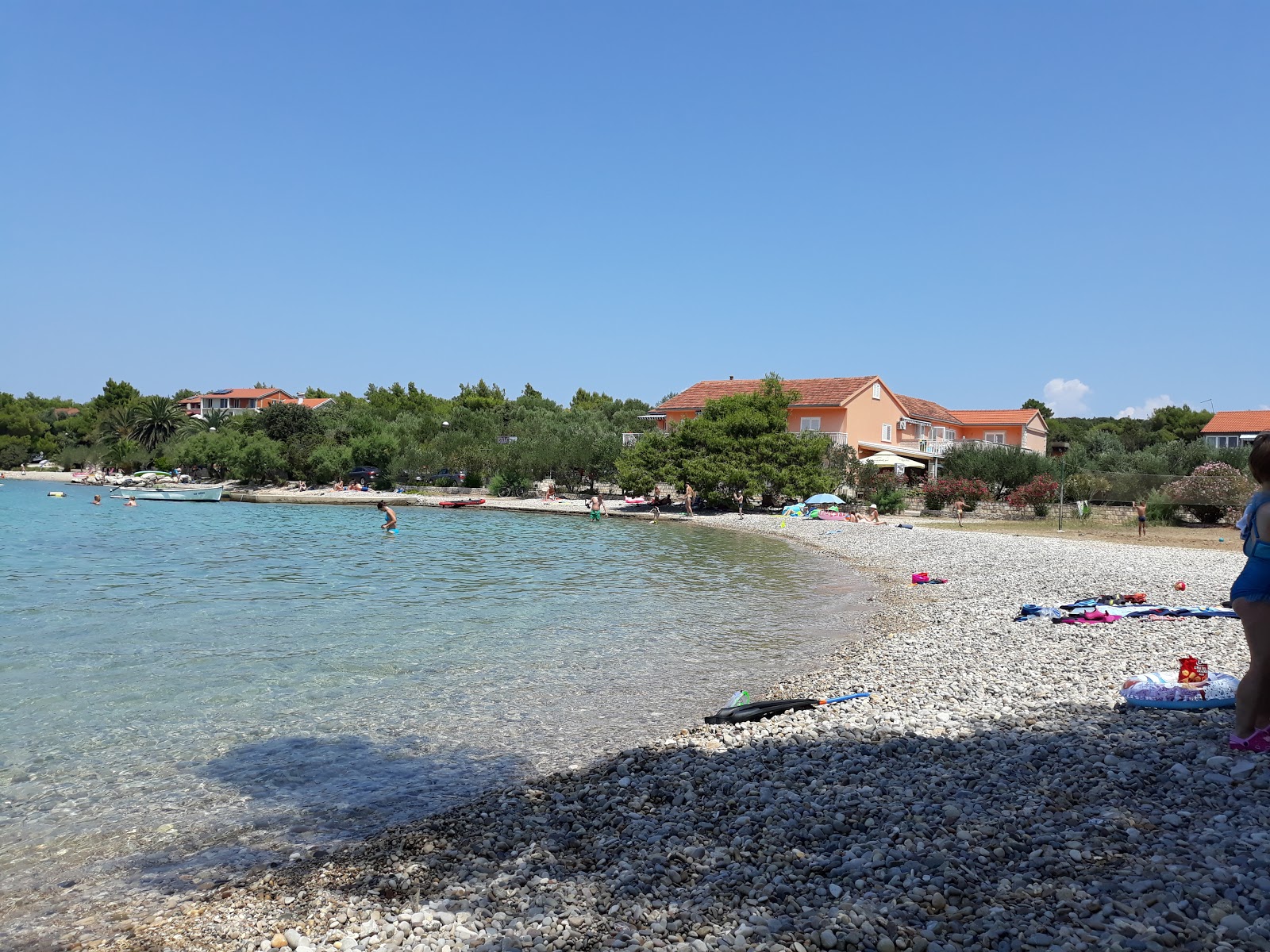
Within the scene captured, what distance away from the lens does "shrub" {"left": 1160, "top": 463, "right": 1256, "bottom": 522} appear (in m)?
30.3

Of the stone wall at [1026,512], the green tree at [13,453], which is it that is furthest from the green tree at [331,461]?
the green tree at [13,453]

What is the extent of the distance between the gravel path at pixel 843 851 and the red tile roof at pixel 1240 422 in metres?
60.4

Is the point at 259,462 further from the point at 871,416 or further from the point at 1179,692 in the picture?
the point at 1179,692

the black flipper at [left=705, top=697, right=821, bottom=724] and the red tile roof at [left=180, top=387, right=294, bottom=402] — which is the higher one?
the red tile roof at [left=180, top=387, right=294, bottom=402]

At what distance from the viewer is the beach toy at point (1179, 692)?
695 centimetres

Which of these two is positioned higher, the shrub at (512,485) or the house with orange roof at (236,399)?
the house with orange roof at (236,399)

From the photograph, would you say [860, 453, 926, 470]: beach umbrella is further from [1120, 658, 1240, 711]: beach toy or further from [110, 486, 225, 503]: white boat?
[110, 486, 225, 503]: white boat

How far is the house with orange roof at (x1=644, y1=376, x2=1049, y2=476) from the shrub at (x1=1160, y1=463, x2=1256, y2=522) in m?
12.2

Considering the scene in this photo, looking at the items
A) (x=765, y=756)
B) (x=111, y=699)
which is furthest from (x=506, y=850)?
(x=111, y=699)

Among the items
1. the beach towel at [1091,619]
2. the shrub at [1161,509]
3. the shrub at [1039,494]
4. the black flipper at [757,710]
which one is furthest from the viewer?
the shrub at [1039,494]

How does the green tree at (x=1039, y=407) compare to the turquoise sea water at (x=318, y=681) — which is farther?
the green tree at (x=1039, y=407)

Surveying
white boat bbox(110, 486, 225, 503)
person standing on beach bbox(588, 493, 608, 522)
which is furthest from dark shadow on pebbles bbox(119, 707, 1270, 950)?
white boat bbox(110, 486, 225, 503)

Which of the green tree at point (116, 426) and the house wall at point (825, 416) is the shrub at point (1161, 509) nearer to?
the house wall at point (825, 416)

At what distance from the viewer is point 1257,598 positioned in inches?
205
